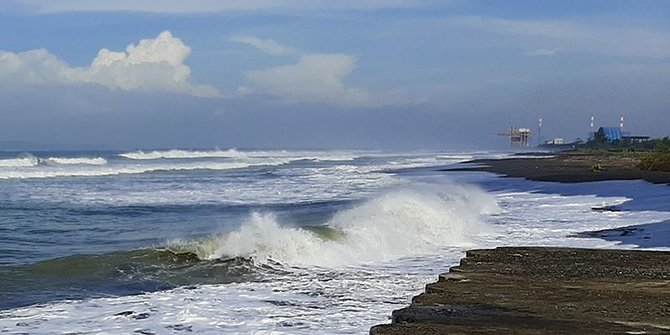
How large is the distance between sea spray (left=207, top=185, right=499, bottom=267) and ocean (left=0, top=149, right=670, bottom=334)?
0.14 feet

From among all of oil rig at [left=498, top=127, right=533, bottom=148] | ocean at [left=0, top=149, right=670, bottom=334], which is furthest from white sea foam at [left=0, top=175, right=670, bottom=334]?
oil rig at [left=498, top=127, right=533, bottom=148]

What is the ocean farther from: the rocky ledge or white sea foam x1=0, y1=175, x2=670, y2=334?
the rocky ledge

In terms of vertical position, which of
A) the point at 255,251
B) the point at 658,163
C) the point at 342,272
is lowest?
the point at 342,272

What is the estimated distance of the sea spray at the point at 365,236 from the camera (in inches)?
586

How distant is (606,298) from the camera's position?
5230 millimetres

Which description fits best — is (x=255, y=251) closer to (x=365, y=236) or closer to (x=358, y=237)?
(x=358, y=237)

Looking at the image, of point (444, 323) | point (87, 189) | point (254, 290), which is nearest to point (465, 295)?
point (444, 323)

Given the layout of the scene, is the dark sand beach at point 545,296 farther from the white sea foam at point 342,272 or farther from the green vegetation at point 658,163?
the green vegetation at point 658,163

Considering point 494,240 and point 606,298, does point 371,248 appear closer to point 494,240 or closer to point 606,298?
point 494,240

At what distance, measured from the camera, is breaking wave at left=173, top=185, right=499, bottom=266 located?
14883 mm

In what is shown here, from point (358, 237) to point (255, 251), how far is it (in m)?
2.55

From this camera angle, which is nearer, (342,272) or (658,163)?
(342,272)

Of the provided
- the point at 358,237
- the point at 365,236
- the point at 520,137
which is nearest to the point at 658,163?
the point at 365,236

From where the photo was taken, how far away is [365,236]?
1661 cm
